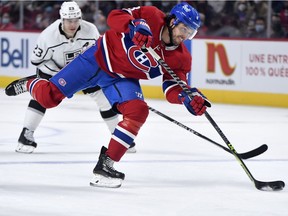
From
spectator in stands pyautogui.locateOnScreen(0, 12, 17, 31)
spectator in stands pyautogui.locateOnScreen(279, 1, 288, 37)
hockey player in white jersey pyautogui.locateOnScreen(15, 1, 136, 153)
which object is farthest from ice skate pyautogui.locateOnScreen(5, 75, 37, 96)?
spectator in stands pyautogui.locateOnScreen(0, 12, 17, 31)

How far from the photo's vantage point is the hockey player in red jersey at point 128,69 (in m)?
4.89

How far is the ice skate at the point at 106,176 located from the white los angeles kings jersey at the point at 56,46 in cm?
166

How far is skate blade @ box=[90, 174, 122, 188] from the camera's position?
4.87 m

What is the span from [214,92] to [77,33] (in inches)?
179

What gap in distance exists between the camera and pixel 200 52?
11.0 m

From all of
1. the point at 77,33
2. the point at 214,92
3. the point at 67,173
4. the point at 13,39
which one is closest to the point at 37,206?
the point at 67,173

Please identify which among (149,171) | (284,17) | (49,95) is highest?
(49,95)

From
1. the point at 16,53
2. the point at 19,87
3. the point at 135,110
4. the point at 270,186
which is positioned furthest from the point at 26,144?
the point at 16,53

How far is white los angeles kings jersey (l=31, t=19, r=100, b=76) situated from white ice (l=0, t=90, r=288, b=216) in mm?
586

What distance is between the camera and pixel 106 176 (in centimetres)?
489

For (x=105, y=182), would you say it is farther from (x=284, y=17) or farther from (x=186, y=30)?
(x=284, y=17)

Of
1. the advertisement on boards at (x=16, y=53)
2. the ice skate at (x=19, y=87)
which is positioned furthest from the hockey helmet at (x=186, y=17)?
the advertisement on boards at (x=16, y=53)

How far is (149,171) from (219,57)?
542 centimetres

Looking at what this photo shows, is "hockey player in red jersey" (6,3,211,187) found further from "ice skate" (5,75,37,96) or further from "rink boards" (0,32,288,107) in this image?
"rink boards" (0,32,288,107)
